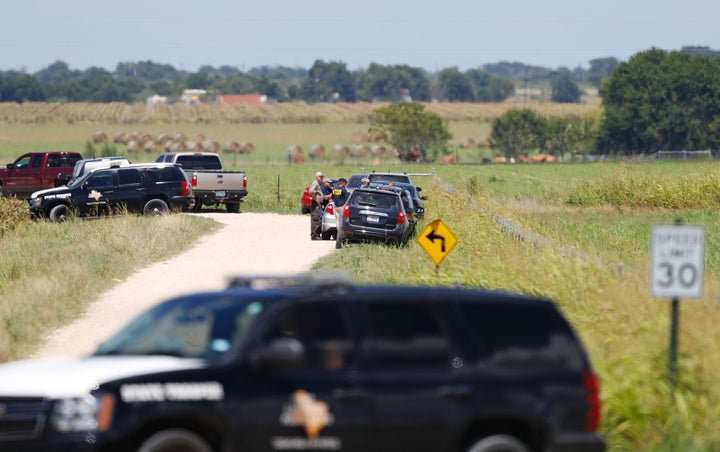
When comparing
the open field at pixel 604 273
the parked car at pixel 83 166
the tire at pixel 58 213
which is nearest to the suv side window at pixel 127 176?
the tire at pixel 58 213

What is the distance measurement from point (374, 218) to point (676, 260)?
19.0m

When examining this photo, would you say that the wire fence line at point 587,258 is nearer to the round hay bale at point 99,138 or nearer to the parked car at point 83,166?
the parked car at point 83,166

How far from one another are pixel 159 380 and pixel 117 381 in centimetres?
26

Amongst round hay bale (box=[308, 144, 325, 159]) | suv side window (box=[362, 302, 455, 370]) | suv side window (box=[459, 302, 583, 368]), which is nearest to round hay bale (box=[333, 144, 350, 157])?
round hay bale (box=[308, 144, 325, 159])

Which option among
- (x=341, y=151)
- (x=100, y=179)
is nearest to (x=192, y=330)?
(x=100, y=179)

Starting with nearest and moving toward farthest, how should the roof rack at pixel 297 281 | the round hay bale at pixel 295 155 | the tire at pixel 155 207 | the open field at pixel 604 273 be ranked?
the roof rack at pixel 297 281 < the open field at pixel 604 273 < the tire at pixel 155 207 < the round hay bale at pixel 295 155

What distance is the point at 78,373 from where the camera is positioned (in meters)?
8.19

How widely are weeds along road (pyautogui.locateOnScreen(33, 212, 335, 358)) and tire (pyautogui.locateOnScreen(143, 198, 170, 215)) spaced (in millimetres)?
1757

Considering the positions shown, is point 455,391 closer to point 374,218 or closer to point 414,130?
point 374,218

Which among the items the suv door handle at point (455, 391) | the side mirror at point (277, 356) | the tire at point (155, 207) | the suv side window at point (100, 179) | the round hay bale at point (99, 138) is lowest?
the round hay bale at point (99, 138)

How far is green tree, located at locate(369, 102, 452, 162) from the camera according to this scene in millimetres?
113375

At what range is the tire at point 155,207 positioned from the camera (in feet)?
121

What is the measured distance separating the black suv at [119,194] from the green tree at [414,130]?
246 ft

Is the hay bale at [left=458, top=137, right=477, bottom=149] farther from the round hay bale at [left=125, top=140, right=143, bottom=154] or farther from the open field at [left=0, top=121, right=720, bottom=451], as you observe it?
the open field at [left=0, top=121, right=720, bottom=451]
